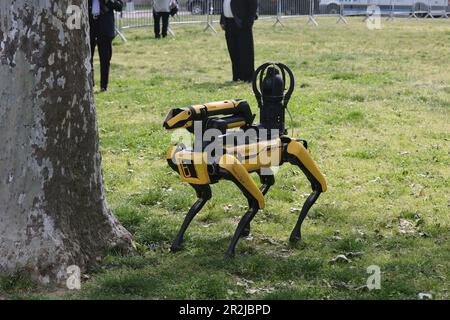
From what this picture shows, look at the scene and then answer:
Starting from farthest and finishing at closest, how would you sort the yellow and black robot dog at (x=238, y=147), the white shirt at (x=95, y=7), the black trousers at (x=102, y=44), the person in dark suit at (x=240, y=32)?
the person in dark suit at (x=240, y=32) → the black trousers at (x=102, y=44) → the white shirt at (x=95, y=7) → the yellow and black robot dog at (x=238, y=147)

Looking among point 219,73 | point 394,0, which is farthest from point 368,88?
point 394,0

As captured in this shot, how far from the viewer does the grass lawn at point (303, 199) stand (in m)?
5.39

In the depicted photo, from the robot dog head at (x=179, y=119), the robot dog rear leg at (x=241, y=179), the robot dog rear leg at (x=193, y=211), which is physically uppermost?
the robot dog head at (x=179, y=119)

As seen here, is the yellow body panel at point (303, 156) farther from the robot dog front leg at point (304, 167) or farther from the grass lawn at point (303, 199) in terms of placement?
the grass lawn at point (303, 199)

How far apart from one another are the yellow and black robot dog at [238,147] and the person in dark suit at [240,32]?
26.4ft

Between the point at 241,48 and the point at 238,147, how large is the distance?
29.1ft

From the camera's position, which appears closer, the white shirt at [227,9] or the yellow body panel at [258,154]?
the yellow body panel at [258,154]

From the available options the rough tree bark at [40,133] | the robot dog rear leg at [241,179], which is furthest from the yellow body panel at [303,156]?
the rough tree bark at [40,133]

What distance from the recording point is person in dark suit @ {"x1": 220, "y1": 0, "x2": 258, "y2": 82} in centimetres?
1405

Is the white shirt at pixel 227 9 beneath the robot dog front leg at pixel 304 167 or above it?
above

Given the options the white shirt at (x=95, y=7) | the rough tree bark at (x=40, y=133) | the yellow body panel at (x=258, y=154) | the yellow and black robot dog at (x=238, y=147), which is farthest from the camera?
the white shirt at (x=95, y=7)

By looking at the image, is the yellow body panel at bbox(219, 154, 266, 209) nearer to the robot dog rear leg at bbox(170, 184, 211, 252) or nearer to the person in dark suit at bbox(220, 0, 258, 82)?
the robot dog rear leg at bbox(170, 184, 211, 252)

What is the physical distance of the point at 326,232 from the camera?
6.56 metres

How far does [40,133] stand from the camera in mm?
5242
